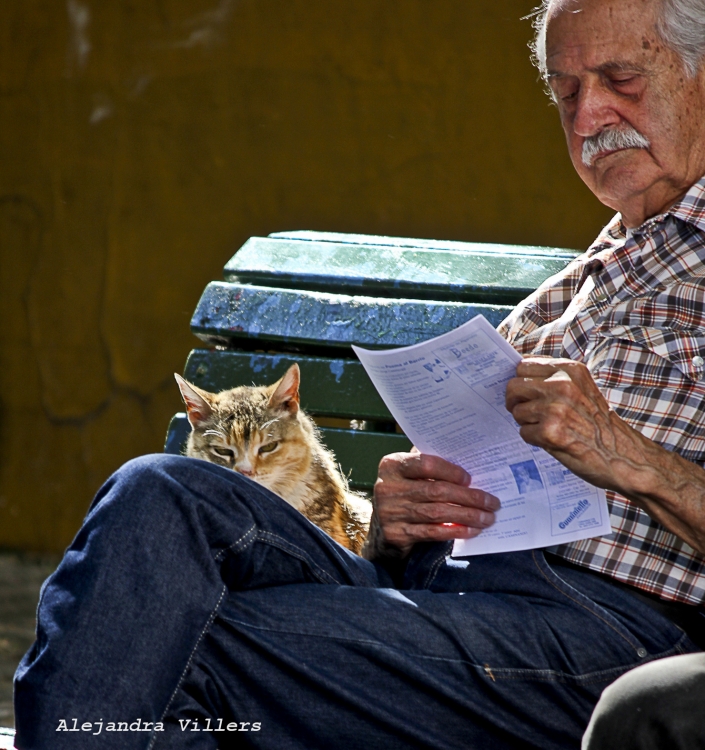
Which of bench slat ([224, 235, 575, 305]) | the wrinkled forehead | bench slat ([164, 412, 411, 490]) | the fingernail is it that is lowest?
bench slat ([164, 412, 411, 490])

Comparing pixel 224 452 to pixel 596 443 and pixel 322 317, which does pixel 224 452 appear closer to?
pixel 322 317

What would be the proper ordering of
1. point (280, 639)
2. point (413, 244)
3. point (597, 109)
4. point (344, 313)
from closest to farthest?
point (280, 639), point (597, 109), point (344, 313), point (413, 244)

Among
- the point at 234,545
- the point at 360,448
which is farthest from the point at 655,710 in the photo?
the point at 360,448

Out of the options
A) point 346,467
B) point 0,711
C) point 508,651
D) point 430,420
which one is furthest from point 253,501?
point 0,711

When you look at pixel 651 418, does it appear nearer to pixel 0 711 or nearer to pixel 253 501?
pixel 253 501

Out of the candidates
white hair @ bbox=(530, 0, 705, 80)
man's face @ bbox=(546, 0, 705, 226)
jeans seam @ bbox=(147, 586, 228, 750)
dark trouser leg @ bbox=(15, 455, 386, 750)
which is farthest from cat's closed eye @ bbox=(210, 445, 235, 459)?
white hair @ bbox=(530, 0, 705, 80)

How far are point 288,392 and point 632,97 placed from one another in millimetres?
1162

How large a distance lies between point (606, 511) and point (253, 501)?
62 centimetres

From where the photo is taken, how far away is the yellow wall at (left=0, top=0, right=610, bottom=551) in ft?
14.9

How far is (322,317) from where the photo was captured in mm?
2879

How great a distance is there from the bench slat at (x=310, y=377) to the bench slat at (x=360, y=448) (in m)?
0.05

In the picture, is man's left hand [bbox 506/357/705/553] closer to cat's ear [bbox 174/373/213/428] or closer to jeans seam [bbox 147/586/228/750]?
jeans seam [bbox 147/586/228/750]

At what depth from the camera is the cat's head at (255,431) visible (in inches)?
116
